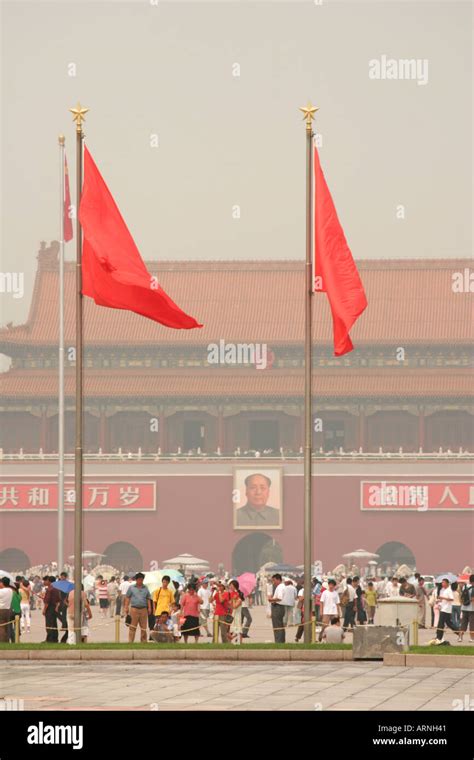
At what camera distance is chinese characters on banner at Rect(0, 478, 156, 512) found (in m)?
41.7

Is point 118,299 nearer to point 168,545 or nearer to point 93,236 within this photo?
point 93,236

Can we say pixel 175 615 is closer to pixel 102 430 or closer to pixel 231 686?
pixel 231 686

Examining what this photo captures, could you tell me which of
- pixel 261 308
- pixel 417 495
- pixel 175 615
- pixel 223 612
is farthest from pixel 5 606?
pixel 261 308

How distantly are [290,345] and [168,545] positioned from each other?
7.60 metres

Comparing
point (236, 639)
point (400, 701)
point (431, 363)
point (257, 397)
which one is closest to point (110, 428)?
point (257, 397)

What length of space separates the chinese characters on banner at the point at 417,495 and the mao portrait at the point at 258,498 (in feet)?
7.69

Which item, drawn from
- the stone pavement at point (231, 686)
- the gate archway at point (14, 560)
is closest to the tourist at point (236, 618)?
the stone pavement at point (231, 686)

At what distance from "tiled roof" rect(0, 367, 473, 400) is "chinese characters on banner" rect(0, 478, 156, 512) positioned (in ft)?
11.1

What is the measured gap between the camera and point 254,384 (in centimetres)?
4459

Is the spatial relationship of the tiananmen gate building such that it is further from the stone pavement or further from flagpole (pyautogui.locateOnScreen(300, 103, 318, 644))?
the stone pavement

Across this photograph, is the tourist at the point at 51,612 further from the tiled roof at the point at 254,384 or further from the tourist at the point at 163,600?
the tiled roof at the point at 254,384

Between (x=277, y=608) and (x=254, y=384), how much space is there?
25.8m

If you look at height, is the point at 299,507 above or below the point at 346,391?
below
